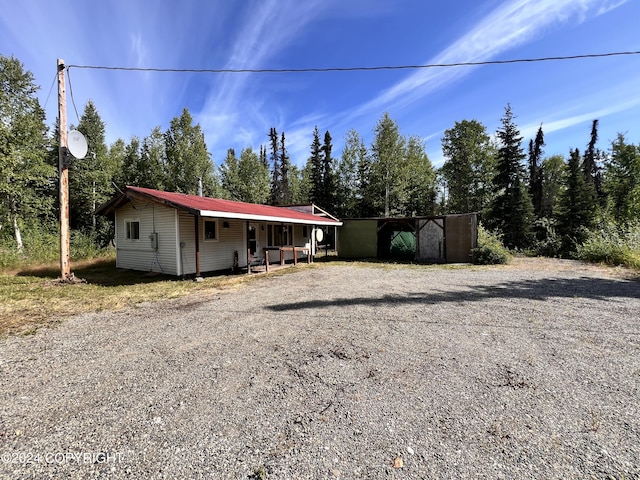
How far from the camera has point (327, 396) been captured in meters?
2.59

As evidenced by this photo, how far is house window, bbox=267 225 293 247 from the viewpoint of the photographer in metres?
14.1

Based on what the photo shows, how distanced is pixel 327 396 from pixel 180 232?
8.75 metres

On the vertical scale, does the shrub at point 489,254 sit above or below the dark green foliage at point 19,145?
below

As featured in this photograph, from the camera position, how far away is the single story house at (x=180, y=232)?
952 cm

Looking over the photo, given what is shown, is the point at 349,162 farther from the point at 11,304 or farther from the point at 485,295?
the point at 11,304

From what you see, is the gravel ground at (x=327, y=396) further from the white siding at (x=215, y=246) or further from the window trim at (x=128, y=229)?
the window trim at (x=128, y=229)

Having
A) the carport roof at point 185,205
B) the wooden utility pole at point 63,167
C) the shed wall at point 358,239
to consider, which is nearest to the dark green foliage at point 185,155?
the carport roof at point 185,205

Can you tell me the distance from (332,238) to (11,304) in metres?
19.4

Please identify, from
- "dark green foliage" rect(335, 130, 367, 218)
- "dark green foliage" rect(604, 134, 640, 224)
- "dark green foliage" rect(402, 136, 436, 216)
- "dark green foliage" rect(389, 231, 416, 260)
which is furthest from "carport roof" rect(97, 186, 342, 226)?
"dark green foliage" rect(604, 134, 640, 224)

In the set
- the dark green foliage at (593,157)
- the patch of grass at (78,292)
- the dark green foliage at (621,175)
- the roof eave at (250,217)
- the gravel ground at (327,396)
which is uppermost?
the dark green foliage at (593,157)

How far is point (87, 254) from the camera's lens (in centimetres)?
1395

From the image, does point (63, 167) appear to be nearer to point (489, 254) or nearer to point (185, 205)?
point (185, 205)

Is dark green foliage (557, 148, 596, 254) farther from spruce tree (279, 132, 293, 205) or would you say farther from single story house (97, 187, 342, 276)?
spruce tree (279, 132, 293, 205)

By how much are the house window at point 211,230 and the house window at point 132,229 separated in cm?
278
